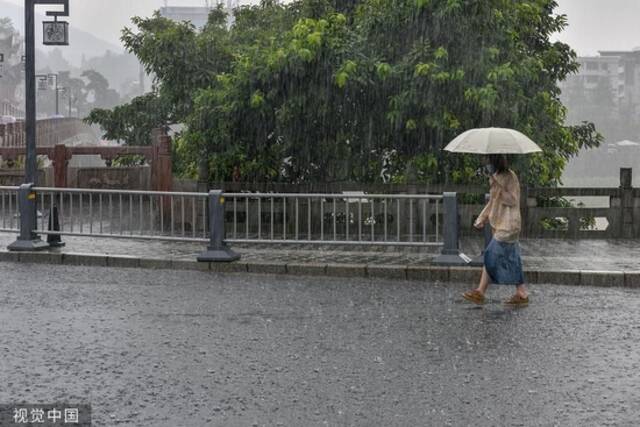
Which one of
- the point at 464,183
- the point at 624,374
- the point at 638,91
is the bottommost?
the point at 624,374

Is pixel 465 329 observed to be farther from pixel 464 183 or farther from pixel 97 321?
pixel 464 183

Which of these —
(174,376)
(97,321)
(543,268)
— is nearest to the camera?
(174,376)

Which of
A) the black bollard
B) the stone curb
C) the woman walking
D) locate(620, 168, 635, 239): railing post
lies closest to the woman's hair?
the woman walking

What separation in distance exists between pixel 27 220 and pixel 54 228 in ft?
1.34

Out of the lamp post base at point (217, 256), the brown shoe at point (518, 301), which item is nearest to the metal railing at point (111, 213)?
the lamp post base at point (217, 256)

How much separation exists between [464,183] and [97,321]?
1000 cm

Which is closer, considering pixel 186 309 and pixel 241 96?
pixel 186 309

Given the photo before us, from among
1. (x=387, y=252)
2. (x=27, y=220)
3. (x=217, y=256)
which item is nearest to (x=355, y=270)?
(x=387, y=252)

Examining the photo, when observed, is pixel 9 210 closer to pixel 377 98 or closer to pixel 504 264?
pixel 377 98

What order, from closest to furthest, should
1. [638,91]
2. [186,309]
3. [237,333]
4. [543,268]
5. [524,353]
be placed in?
[524,353]
[237,333]
[186,309]
[543,268]
[638,91]

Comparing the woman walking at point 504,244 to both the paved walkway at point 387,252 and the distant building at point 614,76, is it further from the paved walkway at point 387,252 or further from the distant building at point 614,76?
the distant building at point 614,76

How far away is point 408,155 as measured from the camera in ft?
54.9

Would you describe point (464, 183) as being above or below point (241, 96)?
below

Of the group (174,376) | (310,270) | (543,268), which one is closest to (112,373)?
(174,376)
